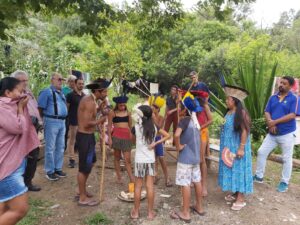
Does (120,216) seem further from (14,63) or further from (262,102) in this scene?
(14,63)

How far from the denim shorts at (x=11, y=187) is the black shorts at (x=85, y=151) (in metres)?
1.30

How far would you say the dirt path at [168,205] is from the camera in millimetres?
4270

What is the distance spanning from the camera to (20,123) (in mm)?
3082

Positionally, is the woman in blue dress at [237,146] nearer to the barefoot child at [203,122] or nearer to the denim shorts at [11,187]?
the barefoot child at [203,122]

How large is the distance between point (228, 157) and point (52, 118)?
2.74 m

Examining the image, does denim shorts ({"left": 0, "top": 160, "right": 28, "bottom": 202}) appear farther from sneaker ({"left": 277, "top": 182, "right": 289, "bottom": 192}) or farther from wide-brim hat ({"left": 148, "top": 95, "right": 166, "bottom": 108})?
sneaker ({"left": 277, "top": 182, "right": 289, "bottom": 192})

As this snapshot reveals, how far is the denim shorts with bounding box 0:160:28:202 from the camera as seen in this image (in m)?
3.05

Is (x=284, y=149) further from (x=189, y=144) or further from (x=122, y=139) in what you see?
(x=122, y=139)

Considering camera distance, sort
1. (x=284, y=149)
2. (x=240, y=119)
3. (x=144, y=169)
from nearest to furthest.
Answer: (x=144, y=169) < (x=240, y=119) < (x=284, y=149)

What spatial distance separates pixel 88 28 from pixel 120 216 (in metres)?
2.83

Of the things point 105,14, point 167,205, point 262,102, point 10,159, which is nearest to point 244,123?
point 167,205

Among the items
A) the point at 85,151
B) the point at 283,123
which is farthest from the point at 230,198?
the point at 85,151

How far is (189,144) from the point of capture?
4191 millimetres

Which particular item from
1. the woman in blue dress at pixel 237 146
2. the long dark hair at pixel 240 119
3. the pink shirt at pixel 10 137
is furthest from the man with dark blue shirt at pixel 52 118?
the long dark hair at pixel 240 119
